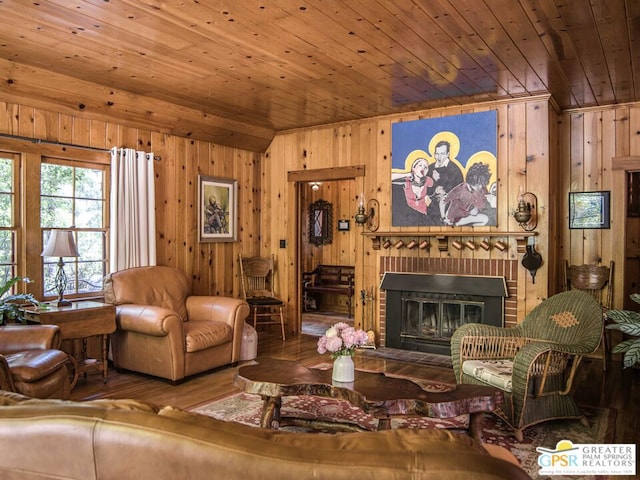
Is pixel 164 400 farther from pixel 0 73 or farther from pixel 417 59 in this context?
pixel 417 59

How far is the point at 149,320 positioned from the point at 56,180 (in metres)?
1.62

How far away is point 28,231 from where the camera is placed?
4.44m

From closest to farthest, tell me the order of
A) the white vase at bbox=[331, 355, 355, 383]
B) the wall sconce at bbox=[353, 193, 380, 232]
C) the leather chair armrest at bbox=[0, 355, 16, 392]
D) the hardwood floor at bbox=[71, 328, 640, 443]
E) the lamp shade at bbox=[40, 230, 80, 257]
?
the leather chair armrest at bbox=[0, 355, 16, 392], the white vase at bbox=[331, 355, 355, 383], the hardwood floor at bbox=[71, 328, 640, 443], the lamp shade at bbox=[40, 230, 80, 257], the wall sconce at bbox=[353, 193, 380, 232]

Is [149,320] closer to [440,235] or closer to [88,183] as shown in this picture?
[88,183]

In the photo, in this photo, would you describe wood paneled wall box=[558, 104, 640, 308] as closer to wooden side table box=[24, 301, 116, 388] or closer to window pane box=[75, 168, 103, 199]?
wooden side table box=[24, 301, 116, 388]

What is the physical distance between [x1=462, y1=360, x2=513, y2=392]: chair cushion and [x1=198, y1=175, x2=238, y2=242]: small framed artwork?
3617 millimetres

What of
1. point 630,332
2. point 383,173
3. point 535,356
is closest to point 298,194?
point 383,173

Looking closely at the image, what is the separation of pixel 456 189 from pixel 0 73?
4245 millimetres

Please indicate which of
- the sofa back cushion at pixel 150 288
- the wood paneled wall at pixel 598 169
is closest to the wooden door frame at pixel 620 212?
the wood paneled wall at pixel 598 169

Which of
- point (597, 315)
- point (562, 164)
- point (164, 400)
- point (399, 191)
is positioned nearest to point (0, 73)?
point (164, 400)

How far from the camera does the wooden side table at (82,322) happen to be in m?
3.96

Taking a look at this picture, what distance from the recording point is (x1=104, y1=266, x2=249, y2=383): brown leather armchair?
4.30m

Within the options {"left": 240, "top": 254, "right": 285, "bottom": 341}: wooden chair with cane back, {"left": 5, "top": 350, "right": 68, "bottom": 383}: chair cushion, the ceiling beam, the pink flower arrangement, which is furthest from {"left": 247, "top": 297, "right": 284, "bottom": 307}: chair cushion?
the pink flower arrangement

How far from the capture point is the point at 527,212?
4.92 m
